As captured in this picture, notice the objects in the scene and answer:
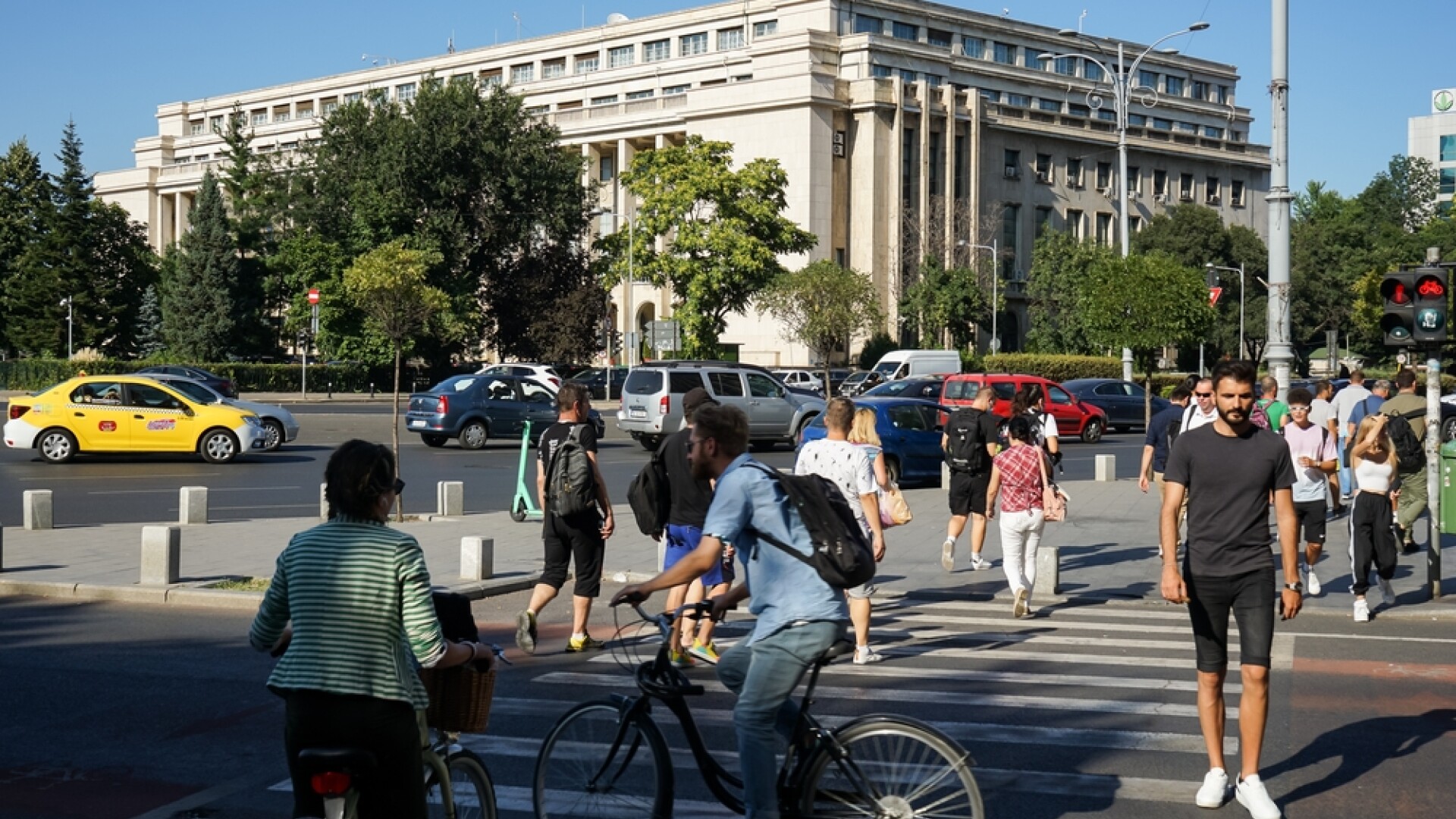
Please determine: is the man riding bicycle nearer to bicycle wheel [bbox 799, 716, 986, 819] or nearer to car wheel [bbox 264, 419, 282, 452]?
bicycle wheel [bbox 799, 716, 986, 819]

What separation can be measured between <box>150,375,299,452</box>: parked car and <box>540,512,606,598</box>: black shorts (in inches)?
799

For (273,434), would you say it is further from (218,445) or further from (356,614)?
(356,614)

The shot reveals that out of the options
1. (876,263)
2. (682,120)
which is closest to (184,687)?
(876,263)

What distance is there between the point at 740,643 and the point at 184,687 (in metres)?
5.10

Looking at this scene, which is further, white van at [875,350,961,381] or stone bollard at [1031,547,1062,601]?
white van at [875,350,961,381]

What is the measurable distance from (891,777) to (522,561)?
10230mm

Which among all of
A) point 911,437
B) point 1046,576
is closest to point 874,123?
point 911,437

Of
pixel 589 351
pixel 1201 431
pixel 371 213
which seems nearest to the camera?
pixel 1201 431

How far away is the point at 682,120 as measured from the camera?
84.8 m

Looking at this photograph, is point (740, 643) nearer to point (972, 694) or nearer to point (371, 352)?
point (972, 694)

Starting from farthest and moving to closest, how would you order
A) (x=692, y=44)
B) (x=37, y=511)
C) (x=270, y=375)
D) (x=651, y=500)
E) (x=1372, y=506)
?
(x=692, y=44) → (x=270, y=375) → (x=37, y=511) → (x=1372, y=506) → (x=651, y=500)

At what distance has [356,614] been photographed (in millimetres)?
4438

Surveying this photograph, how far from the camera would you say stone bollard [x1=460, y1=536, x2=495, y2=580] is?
13.6 metres

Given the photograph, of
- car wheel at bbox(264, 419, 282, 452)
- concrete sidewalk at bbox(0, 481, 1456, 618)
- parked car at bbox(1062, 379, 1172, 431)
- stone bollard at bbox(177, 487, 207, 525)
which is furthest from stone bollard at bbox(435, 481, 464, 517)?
parked car at bbox(1062, 379, 1172, 431)
